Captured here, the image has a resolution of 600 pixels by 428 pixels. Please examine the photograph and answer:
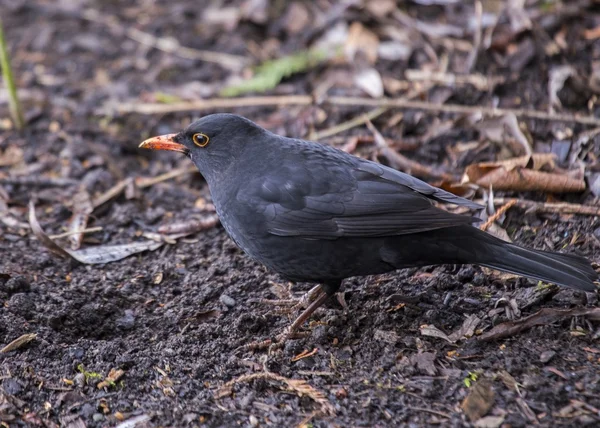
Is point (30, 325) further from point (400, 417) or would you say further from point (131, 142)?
point (131, 142)

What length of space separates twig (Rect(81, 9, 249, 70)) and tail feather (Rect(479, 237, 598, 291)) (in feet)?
15.8

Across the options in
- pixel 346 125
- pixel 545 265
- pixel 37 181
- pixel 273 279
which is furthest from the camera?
pixel 346 125

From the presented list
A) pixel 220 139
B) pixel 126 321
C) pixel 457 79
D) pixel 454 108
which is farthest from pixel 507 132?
pixel 126 321

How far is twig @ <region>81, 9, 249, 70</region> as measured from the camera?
27.4 feet

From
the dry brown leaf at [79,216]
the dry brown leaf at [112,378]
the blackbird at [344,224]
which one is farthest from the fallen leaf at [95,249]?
the dry brown leaf at [112,378]

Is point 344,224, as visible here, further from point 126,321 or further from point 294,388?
point 126,321

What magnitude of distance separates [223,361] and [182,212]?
2182 millimetres

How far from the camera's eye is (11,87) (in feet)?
22.5

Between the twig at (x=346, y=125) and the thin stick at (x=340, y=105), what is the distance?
0.08 meters

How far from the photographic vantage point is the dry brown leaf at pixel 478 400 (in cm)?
348

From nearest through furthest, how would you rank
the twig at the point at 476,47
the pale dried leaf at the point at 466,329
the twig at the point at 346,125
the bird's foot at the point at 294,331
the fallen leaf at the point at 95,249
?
the pale dried leaf at the point at 466,329 < the bird's foot at the point at 294,331 < the fallen leaf at the point at 95,249 < the twig at the point at 346,125 < the twig at the point at 476,47

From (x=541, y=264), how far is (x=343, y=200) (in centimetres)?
Answer: 119

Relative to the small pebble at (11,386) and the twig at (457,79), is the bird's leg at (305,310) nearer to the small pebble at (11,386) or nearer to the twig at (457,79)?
the small pebble at (11,386)

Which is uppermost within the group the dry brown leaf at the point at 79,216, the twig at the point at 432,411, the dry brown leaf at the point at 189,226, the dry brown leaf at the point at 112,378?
the twig at the point at 432,411
